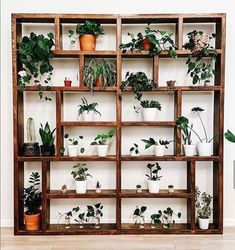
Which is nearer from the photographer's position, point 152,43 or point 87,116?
point 152,43

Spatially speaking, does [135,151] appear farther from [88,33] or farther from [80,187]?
[88,33]

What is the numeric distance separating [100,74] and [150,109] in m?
0.59

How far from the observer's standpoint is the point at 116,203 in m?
3.26

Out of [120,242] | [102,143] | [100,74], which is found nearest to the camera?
[120,242]

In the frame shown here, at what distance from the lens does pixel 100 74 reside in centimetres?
317

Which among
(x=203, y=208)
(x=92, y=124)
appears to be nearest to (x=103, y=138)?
(x=92, y=124)

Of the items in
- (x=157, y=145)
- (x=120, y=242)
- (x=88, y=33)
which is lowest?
(x=120, y=242)

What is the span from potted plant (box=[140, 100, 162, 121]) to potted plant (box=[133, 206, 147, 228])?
0.93 metres

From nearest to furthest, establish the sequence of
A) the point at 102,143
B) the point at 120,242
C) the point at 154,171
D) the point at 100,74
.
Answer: the point at 120,242
the point at 100,74
the point at 102,143
the point at 154,171

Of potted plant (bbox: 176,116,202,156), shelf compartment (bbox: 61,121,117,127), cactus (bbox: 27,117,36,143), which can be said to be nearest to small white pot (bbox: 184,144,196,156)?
potted plant (bbox: 176,116,202,156)

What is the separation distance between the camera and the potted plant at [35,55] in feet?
10.0

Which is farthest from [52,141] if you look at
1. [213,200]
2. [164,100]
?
[213,200]
